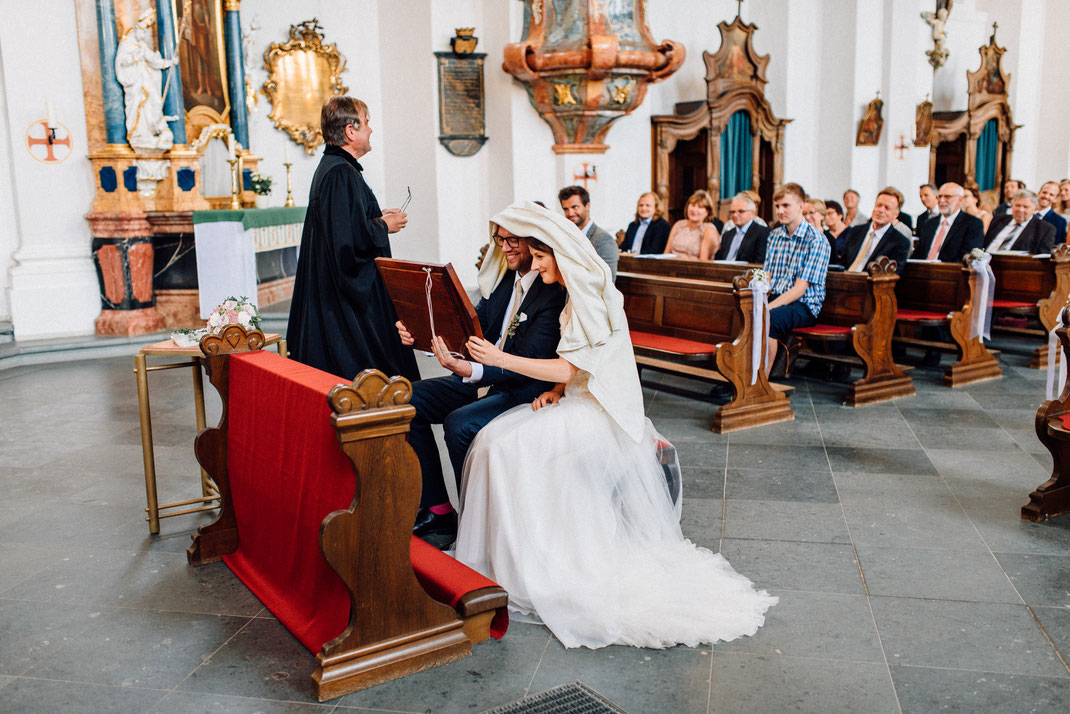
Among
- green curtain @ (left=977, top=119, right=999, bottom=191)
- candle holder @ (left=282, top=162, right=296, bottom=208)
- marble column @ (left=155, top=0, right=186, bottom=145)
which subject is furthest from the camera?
green curtain @ (left=977, top=119, right=999, bottom=191)

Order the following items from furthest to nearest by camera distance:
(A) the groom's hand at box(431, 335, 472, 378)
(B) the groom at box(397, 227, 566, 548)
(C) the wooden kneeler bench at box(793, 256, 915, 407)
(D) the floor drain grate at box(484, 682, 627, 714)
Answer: (C) the wooden kneeler bench at box(793, 256, 915, 407) → (B) the groom at box(397, 227, 566, 548) → (A) the groom's hand at box(431, 335, 472, 378) → (D) the floor drain grate at box(484, 682, 627, 714)

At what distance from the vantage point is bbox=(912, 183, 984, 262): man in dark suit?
7.76 m

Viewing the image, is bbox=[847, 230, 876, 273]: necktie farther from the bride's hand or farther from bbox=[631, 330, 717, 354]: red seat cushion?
the bride's hand

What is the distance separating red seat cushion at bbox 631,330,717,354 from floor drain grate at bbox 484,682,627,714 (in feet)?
11.2

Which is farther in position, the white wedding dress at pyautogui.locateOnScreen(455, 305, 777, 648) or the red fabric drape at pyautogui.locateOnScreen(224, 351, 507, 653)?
the white wedding dress at pyautogui.locateOnScreen(455, 305, 777, 648)

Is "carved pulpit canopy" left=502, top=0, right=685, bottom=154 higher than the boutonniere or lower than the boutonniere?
higher

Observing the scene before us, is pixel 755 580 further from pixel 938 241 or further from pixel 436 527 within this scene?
pixel 938 241

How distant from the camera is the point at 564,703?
2646mm

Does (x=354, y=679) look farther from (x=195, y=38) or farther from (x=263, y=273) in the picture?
(x=195, y=38)

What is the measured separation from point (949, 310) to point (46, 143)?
8.13 meters

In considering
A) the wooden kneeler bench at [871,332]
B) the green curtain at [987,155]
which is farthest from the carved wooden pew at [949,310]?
the green curtain at [987,155]

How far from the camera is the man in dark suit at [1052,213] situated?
350 inches

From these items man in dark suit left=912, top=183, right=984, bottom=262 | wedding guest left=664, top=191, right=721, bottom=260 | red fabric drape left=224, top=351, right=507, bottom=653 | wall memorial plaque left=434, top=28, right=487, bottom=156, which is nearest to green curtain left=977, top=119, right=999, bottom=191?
man in dark suit left=912, top=183, right=984, bottom=262

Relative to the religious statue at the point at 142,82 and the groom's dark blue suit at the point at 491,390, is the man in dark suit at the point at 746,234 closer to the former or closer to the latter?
the groom's dark blue suit at the point at 491,390
